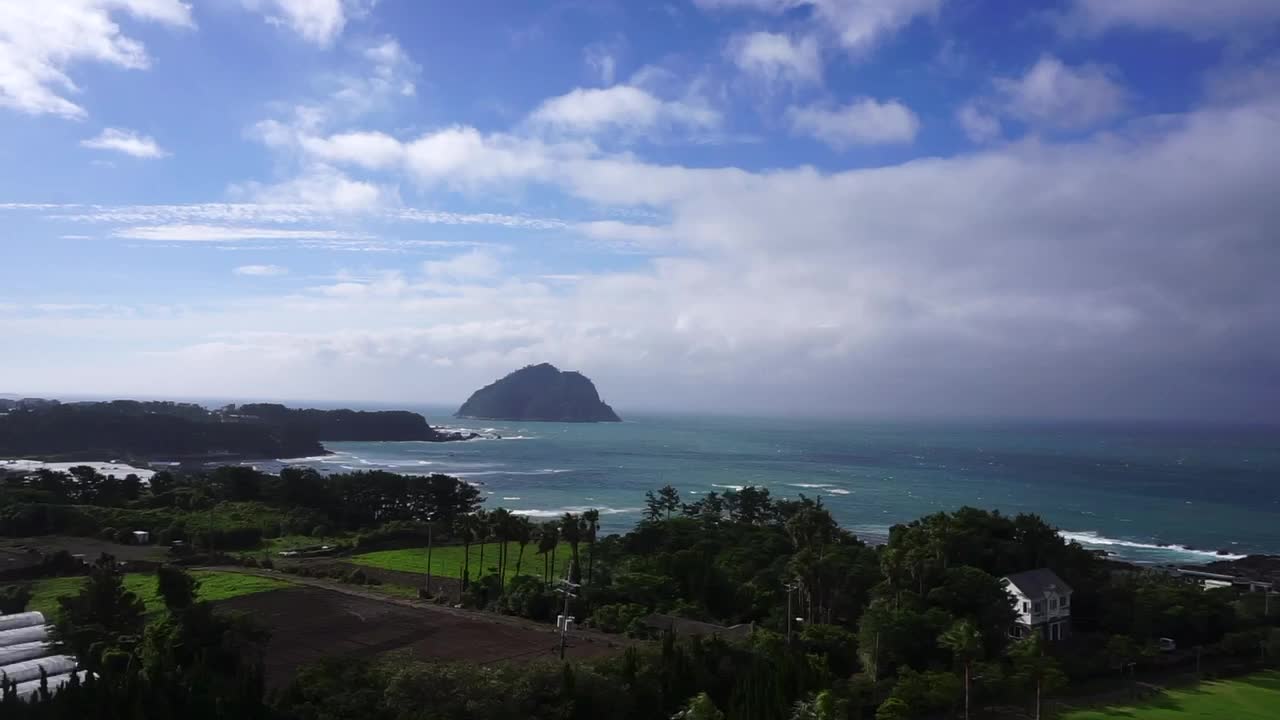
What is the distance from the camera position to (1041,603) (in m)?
34.4

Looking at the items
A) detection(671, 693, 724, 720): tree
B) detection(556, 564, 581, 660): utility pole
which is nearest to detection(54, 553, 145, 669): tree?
detection(556, 564, 581, 660): utility pole

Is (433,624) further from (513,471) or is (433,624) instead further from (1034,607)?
(513,471)

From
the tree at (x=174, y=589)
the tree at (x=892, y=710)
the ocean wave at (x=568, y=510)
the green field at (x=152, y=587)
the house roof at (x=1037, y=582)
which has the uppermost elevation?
the tree at (x=174, y=589)

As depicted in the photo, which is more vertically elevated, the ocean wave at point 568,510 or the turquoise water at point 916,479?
the turquoise water at point 916,479

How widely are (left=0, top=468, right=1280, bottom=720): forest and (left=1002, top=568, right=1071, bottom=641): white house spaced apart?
837 millimetres

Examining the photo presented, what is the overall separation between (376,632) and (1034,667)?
23.2 m

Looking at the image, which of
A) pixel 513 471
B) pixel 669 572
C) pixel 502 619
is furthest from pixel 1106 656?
pixel 513 471

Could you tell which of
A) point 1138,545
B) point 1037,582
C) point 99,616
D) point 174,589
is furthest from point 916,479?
point 99,616

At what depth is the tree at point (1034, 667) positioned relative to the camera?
27359 mm

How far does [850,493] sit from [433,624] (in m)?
74.0

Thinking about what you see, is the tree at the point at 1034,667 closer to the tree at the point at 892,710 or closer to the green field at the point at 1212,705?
the green field at the point at 1212,705

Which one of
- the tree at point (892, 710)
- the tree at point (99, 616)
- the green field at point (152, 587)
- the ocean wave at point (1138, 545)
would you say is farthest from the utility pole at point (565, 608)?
the ocean wave at point (1138, 545)

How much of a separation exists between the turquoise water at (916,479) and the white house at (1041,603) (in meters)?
34.2

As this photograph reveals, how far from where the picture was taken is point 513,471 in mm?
118062
